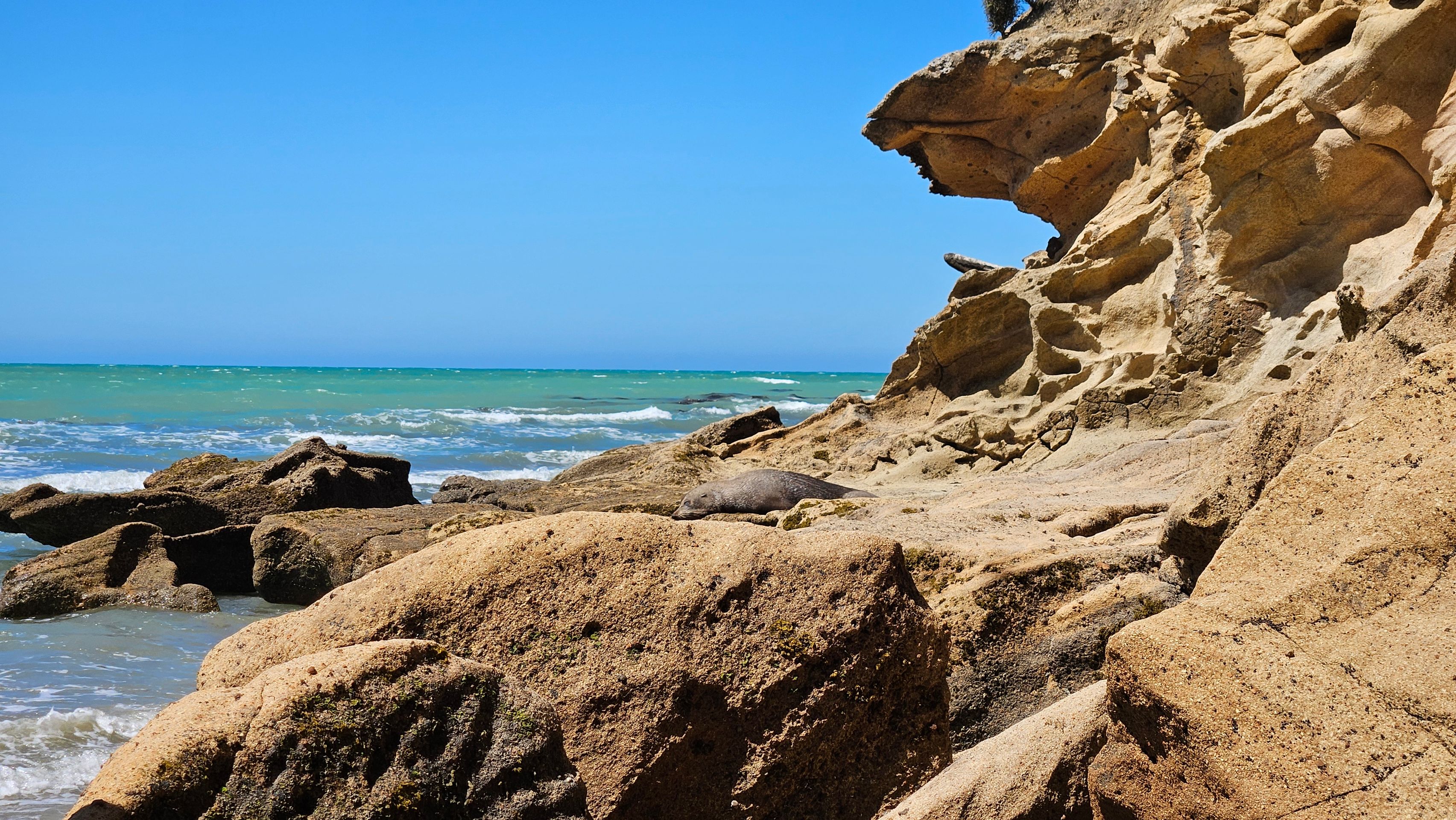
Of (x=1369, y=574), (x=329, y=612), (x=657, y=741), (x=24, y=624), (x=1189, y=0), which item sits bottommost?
(x=24, y=624)

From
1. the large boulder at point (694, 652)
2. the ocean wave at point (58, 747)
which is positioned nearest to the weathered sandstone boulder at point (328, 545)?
the ocean wave at point (58, 747)

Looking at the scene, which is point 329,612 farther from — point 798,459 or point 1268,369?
point 798,459

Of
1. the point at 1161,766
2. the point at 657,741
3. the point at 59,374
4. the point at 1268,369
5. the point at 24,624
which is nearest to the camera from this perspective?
→ the point at 1161,766

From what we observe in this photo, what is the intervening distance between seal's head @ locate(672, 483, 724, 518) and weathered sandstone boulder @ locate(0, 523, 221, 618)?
399 cm

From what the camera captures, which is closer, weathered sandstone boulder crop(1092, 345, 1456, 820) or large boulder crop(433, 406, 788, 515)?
weathered sandstone boulder crop(1092, 345, 1456, 820)

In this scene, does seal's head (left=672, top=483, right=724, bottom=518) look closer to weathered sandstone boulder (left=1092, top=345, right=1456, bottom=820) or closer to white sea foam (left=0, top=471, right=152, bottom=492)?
weathered sandstone boulder (left=1092, top=345, right=1456, bottom=820)

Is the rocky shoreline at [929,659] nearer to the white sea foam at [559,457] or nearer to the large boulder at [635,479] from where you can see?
the large boulder at [635,479]

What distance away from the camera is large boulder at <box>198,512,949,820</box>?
2.98 metres

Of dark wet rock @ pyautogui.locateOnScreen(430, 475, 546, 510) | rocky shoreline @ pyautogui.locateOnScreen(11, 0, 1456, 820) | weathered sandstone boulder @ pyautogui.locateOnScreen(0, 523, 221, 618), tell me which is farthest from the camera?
dark wet rock @ pyautogui.locateOnScreen(430, 475, 546, 510)

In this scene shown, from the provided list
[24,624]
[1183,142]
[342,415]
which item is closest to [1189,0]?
[1183,142]

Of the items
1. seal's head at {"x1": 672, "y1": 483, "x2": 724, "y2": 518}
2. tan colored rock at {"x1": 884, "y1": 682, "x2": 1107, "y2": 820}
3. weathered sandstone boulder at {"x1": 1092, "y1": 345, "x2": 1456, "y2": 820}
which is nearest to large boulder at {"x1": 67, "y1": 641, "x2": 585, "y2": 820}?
tan colored rock at {"x1": 884, "y1": 682, "x2": 1107, "y2": 820}

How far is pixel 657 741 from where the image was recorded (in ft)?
9.70

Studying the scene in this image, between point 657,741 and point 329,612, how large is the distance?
1.06 metres

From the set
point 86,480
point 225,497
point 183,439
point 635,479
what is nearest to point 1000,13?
point 635,479
